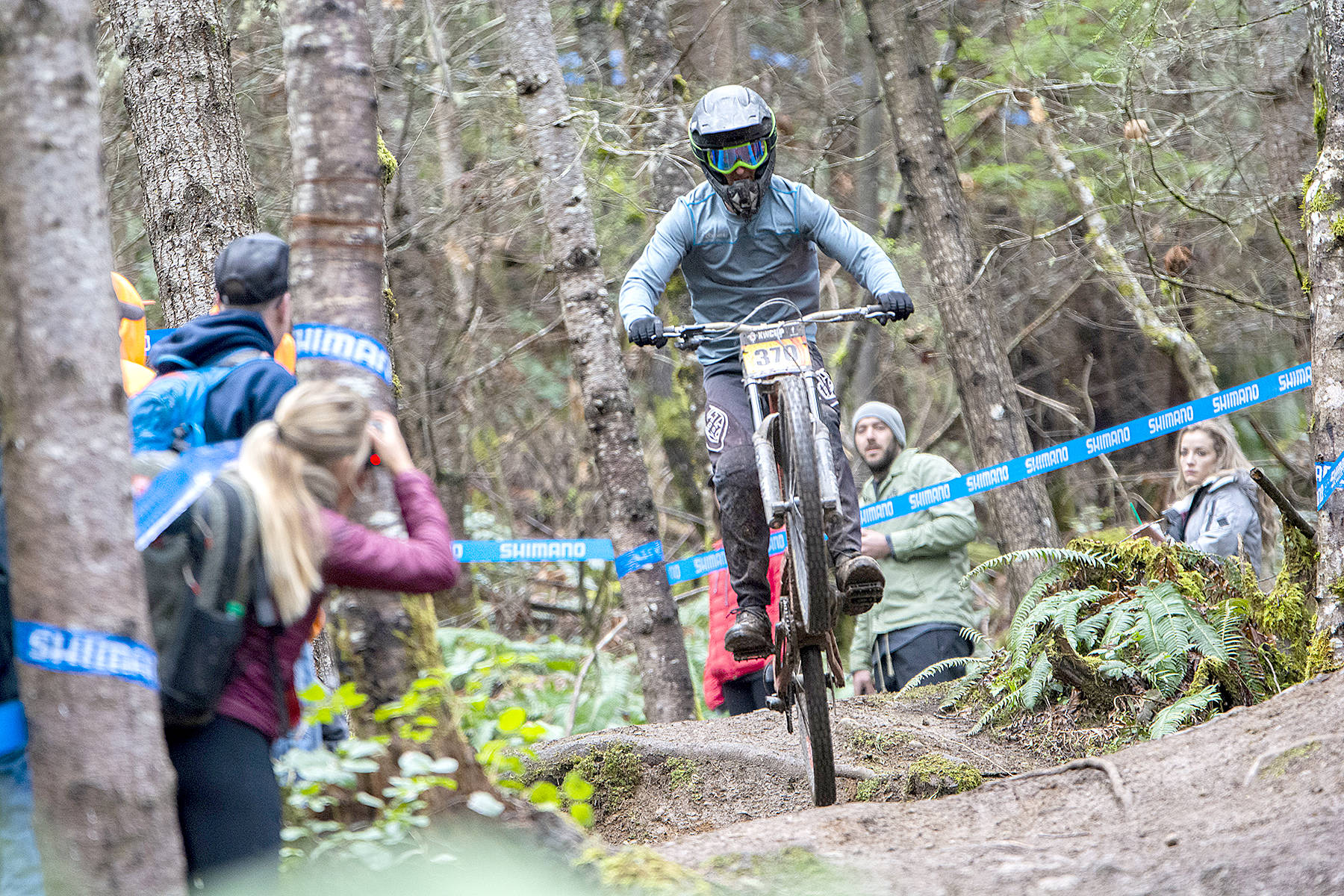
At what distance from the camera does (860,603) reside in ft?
16.8

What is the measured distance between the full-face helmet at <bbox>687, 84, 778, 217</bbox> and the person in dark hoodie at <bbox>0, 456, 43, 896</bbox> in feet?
11.1

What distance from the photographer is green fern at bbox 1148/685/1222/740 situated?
17.6 ft

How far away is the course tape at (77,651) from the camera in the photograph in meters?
2.74

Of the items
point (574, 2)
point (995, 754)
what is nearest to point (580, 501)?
point (574, 2)

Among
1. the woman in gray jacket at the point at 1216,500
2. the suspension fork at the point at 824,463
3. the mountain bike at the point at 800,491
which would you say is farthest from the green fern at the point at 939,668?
the suspension fork at the point at 824,463

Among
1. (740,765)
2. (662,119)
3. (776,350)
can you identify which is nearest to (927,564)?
(740,765)

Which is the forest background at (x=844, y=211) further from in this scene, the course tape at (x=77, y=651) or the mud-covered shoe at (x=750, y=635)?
the course tape at (x=77, y=651)

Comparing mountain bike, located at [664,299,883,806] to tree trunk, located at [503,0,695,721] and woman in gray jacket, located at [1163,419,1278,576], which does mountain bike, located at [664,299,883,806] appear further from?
woman in gray jacket, located at [1163,419,1278,576]

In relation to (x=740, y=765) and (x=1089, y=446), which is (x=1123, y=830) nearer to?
(x=740, y=765)

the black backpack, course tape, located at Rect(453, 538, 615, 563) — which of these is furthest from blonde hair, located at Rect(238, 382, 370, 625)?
course tape, located at Rect(453, 538, 615, 563)

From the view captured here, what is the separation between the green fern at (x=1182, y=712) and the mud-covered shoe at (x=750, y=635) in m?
1.68

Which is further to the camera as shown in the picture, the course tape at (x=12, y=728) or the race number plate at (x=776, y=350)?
the race number plate at (x=776, y=350)

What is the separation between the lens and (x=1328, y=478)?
5215 millimetres

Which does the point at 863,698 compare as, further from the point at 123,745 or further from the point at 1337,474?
the point at 123,745
